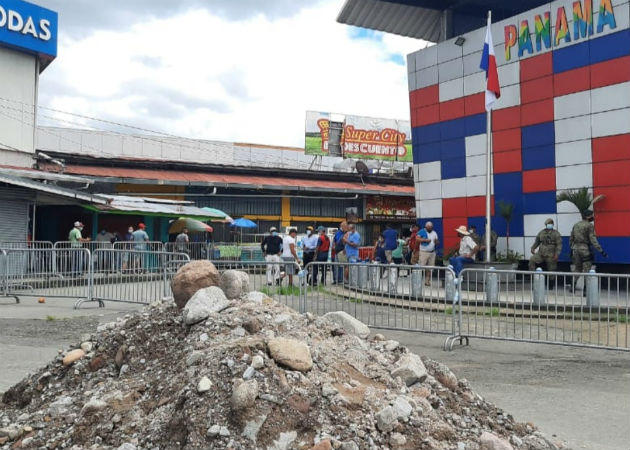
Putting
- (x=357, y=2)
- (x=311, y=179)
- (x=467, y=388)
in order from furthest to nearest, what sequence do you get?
(x=311, y=179), (x=357, y=2), (x=467, y=388)

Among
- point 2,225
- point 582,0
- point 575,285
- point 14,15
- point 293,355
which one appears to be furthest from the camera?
point 14,15

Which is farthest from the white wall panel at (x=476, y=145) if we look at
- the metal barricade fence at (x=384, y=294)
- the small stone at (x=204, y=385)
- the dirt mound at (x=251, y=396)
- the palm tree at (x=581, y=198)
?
the small stone at (x=204, y=385)

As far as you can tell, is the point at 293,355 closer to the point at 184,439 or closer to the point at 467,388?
the point at 184,439

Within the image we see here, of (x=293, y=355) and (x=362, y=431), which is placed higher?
(x=293, y=355)

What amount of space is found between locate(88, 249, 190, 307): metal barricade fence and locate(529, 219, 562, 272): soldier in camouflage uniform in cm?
852

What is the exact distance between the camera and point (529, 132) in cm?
1798

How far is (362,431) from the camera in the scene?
4.15 m

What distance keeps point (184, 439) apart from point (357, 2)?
822 inches

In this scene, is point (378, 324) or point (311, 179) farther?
point (311, 179)

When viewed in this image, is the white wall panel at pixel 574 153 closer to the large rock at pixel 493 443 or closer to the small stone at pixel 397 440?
the large rock at pixel 493 443

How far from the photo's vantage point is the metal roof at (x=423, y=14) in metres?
22.4

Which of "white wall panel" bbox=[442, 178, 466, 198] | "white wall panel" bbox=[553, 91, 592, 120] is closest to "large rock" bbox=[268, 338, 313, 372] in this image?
"white wall panel" bbox=[553, 91, 592, 120]

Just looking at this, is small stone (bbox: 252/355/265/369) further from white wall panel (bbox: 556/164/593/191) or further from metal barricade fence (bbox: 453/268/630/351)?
white wall panel (bbox: 556/164/593/191)

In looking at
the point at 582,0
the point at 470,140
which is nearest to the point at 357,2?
the point at 470,140
